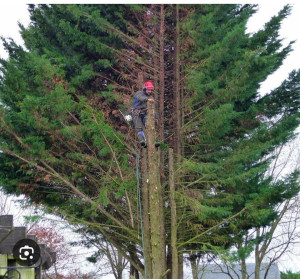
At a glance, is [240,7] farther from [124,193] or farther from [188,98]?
[124,193]

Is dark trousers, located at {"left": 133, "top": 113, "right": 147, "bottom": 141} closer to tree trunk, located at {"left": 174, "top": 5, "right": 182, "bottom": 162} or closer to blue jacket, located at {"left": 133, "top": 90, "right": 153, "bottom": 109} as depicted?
blue jacket, located at {"left": 133, "top": 90, "right": 153, "bottom": 109}

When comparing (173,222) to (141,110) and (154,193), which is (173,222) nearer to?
(154,193)

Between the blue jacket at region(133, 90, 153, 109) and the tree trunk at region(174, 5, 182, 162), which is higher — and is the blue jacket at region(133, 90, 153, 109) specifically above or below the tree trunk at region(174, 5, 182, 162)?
below

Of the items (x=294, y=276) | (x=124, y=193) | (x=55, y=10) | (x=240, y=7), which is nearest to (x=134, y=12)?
(x=55, y=10)

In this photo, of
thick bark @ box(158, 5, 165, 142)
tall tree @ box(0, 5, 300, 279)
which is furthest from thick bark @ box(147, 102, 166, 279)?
thick bark @ box(158, 5, 165, 142)

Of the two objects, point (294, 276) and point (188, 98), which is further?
point (294, 276)

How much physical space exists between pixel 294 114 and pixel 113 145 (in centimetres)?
562

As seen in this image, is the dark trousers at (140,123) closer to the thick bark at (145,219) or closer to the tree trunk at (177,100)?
the thick bark at (145,219)

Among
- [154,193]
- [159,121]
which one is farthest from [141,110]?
[159,121]

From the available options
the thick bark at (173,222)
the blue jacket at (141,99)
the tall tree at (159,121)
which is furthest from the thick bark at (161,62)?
the blue jacket at (141,99)

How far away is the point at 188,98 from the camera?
16797mm

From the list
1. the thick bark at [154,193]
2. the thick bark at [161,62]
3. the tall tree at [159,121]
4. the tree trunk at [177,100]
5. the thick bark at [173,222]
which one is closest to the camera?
the thick bark at [154,193]

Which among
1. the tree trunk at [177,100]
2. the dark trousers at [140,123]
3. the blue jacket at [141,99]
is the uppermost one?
the tree trunk at [177,100]

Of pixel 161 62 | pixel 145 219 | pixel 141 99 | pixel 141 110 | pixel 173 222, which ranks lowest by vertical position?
pixel 173 222
